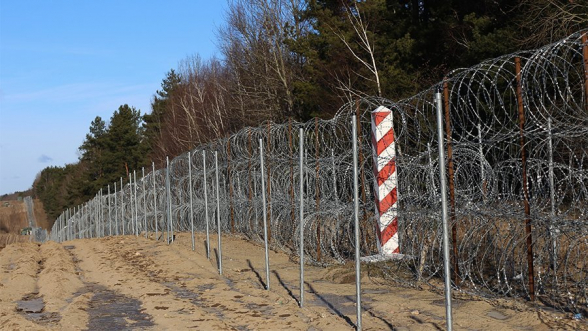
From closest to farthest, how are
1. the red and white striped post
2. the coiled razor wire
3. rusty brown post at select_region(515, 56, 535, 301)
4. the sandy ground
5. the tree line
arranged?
the coiled razor wire < rusty brown post at select_region(515, 56, 535, 301) < the sandy ground < the red and white striped post < the tree line

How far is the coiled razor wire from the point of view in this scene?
6.15m

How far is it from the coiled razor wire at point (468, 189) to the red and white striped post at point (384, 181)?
6.5 inches

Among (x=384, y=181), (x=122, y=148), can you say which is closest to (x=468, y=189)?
(x=384, y=181)

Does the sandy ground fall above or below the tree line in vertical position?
below

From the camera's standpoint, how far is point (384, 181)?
9.06 metres

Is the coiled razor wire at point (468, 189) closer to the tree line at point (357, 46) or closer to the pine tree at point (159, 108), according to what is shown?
the tree line at point (357, 46)

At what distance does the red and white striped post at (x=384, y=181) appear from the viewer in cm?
903

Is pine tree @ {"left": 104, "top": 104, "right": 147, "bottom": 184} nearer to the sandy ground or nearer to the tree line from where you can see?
the tree line

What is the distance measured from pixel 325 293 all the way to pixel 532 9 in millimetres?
9512

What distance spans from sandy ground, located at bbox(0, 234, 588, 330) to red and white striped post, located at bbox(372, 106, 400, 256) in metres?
0.54

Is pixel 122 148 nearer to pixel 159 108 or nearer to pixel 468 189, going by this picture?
pixel 159 108

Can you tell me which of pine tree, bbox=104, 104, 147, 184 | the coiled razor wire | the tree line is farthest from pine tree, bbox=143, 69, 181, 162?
the coiled razor wire

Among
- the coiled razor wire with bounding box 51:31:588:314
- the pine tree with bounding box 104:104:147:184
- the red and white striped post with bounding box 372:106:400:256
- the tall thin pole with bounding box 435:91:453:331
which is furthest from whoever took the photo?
the pine tree with bounding box 104:104:147:184

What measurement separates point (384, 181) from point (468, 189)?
2.04m
